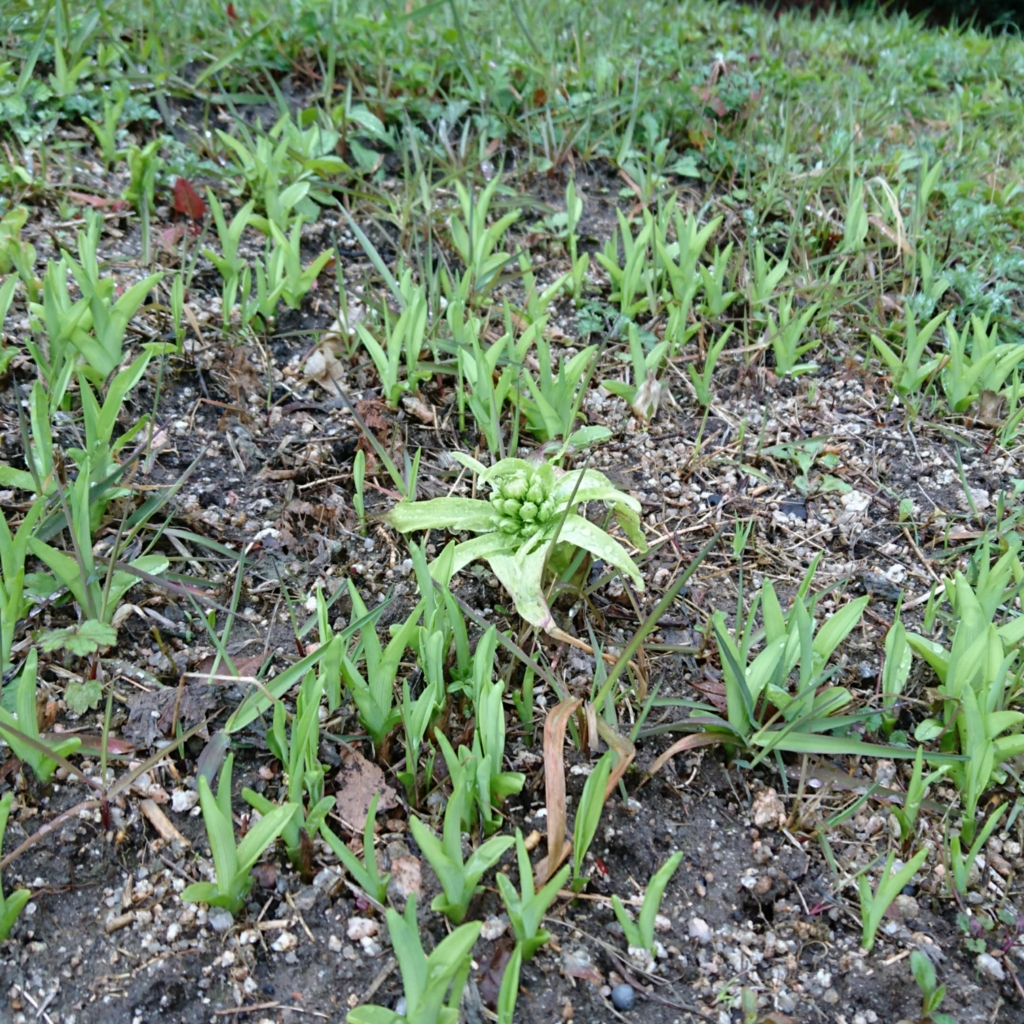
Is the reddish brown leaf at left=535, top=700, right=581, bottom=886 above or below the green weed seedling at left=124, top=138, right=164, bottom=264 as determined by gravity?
below

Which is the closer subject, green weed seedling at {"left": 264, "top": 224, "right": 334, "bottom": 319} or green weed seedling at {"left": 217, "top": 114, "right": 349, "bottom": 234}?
green weed seedling at {"left": 264, "top": 224, "right": 334, "bottom": 319}

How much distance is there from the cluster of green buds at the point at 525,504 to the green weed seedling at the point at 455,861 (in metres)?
0.58

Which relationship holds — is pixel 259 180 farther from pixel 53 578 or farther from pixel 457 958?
pixel 457 958

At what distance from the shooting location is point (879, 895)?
52.9 inches

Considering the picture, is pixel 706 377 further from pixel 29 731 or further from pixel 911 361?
pixel 29 731

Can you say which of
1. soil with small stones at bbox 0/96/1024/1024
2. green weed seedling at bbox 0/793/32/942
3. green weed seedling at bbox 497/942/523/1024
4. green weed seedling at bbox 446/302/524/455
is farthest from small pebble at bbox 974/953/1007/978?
green weed seedling at bbox 0/793/32/942

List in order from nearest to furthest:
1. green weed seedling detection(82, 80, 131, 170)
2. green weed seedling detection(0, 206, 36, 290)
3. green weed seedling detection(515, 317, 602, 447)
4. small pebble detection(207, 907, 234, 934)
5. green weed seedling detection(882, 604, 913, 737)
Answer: small pebble detection(207, 907, 234, 934) < green weed seedling detection(882, 604, 913, 737) < green weed seedling detection(515, 317, 602, 447) < green weed seedling detection(0, 206, 36, 290) < green weed seedling detection(82, 80, 131, 170)

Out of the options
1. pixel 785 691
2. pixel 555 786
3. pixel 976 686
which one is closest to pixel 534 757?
pixel 555 786

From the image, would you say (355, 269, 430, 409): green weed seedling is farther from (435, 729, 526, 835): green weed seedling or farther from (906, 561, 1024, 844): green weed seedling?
(906, 561, 1024, 844): green weed seedling

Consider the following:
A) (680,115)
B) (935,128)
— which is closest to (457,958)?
(680,115)

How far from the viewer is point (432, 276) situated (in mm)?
2416

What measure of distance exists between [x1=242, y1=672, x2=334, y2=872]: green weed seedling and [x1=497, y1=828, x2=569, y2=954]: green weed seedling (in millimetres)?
305

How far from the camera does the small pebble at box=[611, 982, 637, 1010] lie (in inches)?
52.0

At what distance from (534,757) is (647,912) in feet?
1.18
